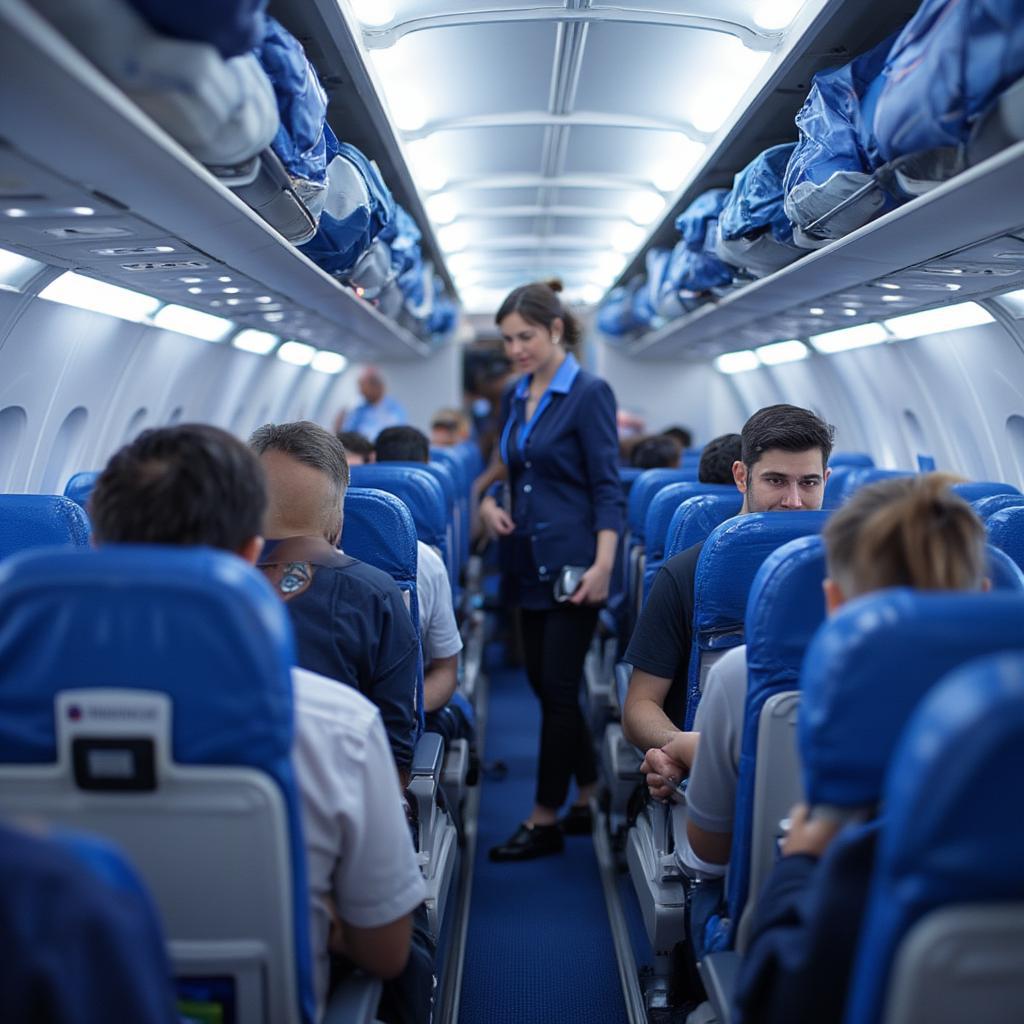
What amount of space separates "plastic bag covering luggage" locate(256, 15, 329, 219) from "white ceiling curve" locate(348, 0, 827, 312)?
526 mm

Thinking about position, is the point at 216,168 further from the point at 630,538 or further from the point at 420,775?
the point at 630,538

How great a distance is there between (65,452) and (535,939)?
3.23 m

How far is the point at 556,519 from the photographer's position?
4008 millimetres

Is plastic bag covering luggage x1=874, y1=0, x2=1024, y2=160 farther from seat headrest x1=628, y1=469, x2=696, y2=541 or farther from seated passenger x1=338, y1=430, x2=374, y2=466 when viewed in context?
seated passenger x1=338, y1=430, x2=374, y2=466

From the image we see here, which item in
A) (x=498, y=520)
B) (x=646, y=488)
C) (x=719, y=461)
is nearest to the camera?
(x=719, y=461)

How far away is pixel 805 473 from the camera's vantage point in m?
2.86

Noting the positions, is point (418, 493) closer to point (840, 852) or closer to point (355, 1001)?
point (355, 1001)

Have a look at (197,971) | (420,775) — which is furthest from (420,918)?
(197,971)

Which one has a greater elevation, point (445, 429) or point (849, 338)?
point (849, 338)

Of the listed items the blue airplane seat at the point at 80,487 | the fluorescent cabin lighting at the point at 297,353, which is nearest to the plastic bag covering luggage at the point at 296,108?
the blue airplane seat at the point at 80,487

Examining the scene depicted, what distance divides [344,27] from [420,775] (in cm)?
237

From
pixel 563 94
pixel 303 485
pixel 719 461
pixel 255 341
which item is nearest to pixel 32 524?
pixel 303 485

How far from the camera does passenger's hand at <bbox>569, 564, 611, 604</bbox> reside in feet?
12.4

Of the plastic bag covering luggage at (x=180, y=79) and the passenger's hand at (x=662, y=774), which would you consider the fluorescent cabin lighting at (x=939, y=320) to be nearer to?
the passenger's hand at (x=662, y=774)
